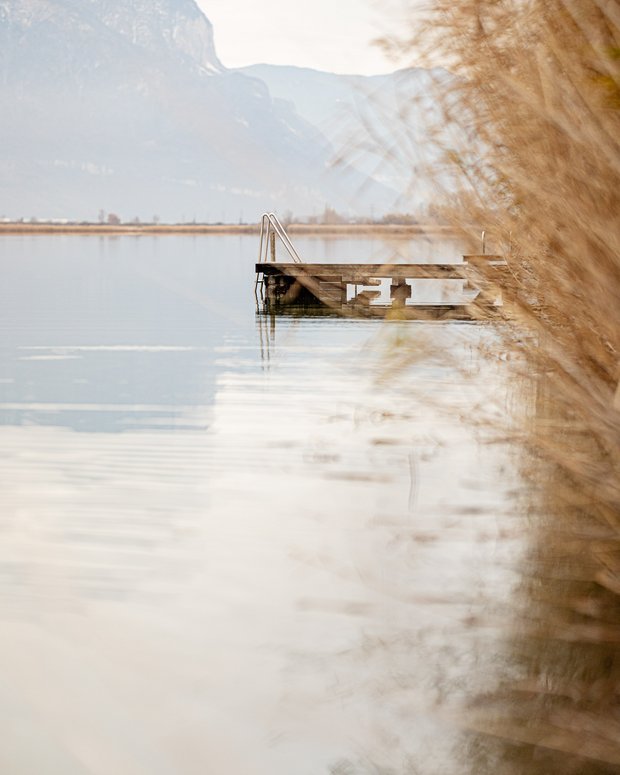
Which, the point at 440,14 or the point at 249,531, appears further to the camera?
the point at 249,531

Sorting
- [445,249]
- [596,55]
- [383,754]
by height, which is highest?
[596,55]

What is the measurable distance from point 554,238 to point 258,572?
7.56 feet

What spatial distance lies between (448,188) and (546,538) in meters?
2.20

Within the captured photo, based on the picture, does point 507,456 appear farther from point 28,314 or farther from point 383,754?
point 28,314

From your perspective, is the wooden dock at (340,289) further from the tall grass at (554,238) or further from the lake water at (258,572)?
the tall grass at (554,238)

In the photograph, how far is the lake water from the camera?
338 cm

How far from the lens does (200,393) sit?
35.3ft

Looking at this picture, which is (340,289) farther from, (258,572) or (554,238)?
(554,238)

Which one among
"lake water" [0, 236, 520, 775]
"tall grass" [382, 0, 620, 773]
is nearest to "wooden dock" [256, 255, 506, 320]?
"lake water" [0, 236, 520, 775]

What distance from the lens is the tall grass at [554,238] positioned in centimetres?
267

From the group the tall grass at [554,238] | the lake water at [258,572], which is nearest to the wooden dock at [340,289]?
the lake water at [258,572]

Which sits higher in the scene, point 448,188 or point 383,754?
point 448,188

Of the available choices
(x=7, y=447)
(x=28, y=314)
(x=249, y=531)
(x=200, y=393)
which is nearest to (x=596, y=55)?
(x=249, y=531)

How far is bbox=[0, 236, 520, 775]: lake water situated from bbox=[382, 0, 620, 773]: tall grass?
0.18 metres
